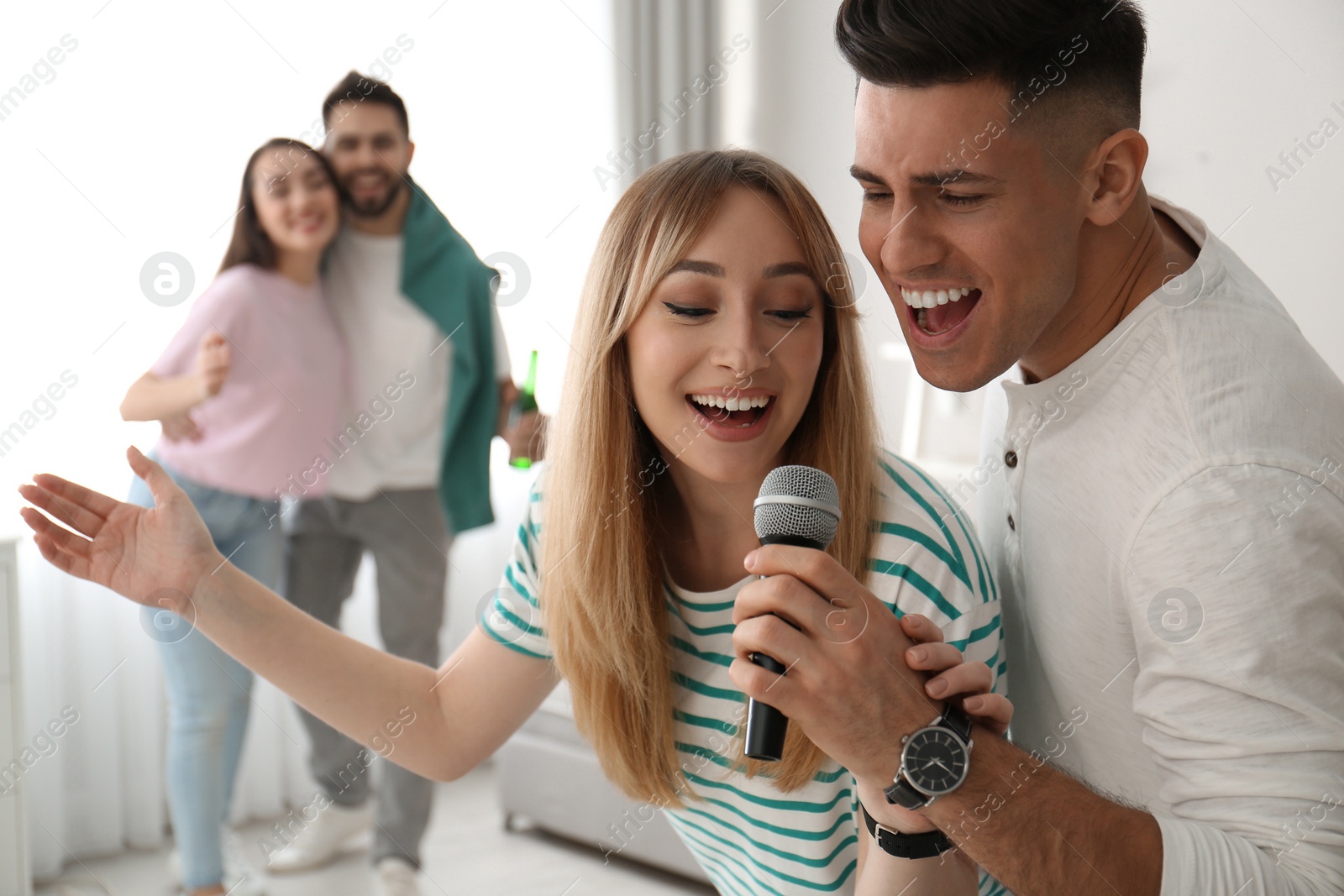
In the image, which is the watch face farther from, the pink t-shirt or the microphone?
the pink t-shirt

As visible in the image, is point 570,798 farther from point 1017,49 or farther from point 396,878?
point 1017,49

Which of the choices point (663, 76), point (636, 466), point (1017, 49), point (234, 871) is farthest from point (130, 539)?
point (663, 76)

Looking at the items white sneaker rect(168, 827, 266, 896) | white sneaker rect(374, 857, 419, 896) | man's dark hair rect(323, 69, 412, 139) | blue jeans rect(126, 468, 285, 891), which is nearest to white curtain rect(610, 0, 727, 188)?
man's dark hair rect(323, 69, 412, 139)

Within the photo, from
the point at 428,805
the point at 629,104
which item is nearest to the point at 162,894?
the point at 428,805

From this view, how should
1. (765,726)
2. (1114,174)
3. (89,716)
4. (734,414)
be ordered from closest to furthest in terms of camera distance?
(765,726)
(1114,174)
(734,414)
(89,716)

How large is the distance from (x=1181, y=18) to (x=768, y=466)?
6.76ft

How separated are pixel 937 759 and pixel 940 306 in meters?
0.50

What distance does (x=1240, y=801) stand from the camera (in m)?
0.87

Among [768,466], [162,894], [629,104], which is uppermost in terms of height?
[629,104]

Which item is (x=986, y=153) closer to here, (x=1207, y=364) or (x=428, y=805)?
(x=1207, y=364)

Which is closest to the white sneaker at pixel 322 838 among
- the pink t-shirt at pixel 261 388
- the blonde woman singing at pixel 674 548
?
the pink t-shirt at pixel 261 388

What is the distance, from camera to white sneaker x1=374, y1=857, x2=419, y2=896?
8.45 ft

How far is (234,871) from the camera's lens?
2.65 meters

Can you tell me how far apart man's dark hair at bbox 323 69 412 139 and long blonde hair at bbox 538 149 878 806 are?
1.47 m
